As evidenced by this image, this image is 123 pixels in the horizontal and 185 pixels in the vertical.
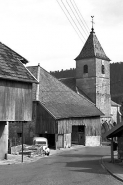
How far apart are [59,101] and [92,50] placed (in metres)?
19.8

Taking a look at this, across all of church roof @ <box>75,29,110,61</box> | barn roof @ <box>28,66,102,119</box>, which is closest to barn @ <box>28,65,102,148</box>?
barn roof @ <box>28,66,102,119</box>

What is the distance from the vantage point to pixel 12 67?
27.3 meters

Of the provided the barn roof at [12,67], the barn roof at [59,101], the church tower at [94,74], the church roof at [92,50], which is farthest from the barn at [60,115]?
the barn roof at [12,67]

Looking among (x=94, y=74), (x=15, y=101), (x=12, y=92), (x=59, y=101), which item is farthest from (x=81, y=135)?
(x=12, y=92)

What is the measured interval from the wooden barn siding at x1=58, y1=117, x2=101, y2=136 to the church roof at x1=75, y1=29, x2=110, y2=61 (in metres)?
15.6

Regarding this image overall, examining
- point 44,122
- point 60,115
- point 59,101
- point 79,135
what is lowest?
point 79,135

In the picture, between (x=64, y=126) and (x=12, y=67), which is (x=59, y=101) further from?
(x=12, y=67)

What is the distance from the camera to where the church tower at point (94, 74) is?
63500 millimetres

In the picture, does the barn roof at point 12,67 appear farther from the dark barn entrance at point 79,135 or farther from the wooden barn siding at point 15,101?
the dark barn entrance at point 79,135

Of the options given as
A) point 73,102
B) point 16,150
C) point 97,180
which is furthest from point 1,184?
point 73,102

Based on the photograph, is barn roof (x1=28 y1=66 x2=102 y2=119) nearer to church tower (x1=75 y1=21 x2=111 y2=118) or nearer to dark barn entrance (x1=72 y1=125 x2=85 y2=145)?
dark barn entrance (x1=72 y1=125 x2=85 y2=145)

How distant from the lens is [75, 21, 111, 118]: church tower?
63500mm

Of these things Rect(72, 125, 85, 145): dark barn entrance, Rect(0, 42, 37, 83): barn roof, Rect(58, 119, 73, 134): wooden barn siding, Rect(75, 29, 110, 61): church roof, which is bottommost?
Rect(72, 125, 85, 145): dark barn entrance

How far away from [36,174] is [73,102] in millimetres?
33898
